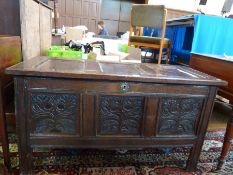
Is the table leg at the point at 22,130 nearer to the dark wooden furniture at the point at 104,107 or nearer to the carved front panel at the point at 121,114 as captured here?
the dark wooden furniture at the point at 104,107

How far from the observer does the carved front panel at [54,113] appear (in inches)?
36.0

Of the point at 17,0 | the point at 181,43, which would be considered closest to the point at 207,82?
the point at 17,0

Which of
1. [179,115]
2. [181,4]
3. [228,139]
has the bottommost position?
[228,139]

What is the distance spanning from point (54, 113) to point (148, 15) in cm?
224

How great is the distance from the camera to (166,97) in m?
1.00

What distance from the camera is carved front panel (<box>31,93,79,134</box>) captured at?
91 centimetres

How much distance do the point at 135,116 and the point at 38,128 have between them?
0.49 meters

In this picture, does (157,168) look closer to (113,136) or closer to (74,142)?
(113,136)

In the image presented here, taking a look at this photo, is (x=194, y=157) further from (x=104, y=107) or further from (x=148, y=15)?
(x=148, y=15)

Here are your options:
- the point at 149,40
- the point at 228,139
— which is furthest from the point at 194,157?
the point at 149,40

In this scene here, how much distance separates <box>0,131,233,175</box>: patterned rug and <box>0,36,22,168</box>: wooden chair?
15 cm

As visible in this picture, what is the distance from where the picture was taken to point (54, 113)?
3.09ft

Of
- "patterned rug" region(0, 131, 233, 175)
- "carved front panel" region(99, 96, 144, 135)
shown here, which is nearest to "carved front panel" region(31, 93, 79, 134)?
"carved front panel" region(99, 96, 144, 135)

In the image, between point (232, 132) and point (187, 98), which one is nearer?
point (187, 98)
